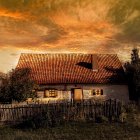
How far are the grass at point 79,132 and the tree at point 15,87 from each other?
8.00 m

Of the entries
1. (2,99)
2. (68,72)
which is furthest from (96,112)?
(68,72)

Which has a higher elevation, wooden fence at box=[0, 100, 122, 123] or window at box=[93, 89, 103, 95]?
window at box=[93, 89, 103, 95]

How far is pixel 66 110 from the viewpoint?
2356cm

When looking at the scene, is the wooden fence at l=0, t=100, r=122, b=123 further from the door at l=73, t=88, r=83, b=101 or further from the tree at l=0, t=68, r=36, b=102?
the door at l=73, t=88, r=83, b=101

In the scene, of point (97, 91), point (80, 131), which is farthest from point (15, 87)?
point (97, 91)

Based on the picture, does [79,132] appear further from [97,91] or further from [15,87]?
[97,91]

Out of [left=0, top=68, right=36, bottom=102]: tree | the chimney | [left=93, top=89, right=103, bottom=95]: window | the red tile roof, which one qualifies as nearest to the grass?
[left=0, top=68, right=36, bottom=102]: tree

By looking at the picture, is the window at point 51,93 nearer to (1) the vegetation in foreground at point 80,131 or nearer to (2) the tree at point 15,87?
(2) the tree at point 15,87

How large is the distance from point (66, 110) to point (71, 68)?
18697 millimetres

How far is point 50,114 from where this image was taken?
22.9 metres

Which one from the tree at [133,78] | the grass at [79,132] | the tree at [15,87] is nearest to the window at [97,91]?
the tree at [133,78]

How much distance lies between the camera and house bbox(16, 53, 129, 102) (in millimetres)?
38469

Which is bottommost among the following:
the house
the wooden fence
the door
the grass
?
the grass

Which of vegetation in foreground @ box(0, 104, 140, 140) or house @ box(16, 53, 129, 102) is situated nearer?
vegetation in foreground @ box(0, 104, 140, 140)
